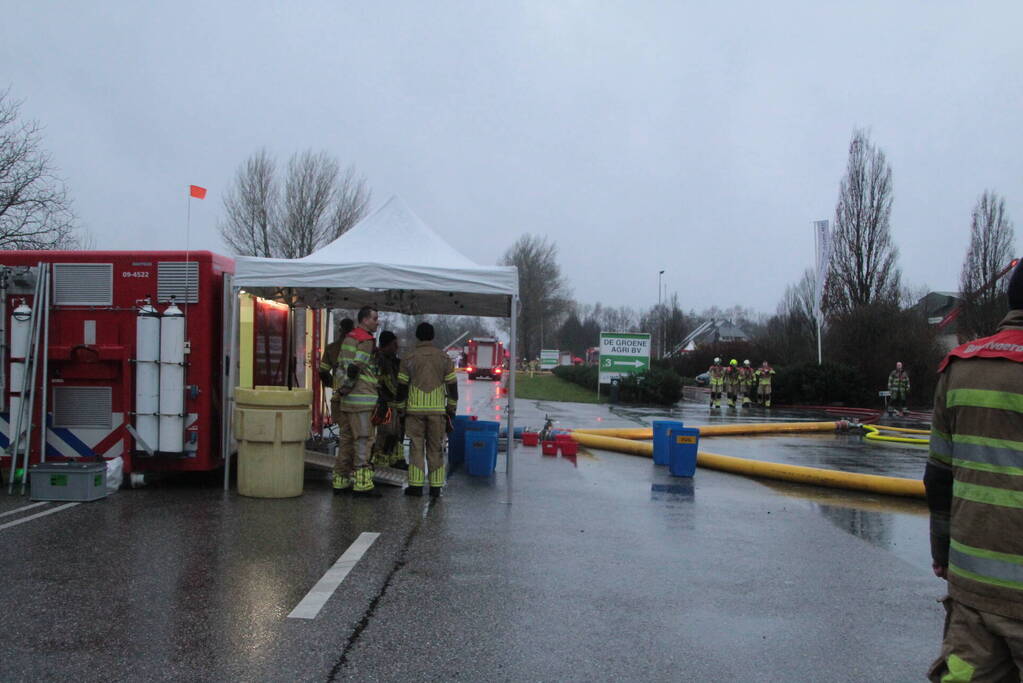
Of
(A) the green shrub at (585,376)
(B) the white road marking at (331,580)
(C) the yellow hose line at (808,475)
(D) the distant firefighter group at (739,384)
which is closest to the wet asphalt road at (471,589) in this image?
(B) the white road marking at (331,580)

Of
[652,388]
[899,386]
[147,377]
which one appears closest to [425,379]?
[147,377]

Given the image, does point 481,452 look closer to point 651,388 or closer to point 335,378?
point 335,378

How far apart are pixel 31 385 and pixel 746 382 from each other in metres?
26.0

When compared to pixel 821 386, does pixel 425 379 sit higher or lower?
higher

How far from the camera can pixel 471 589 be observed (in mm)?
5449

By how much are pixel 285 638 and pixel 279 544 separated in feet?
6.94

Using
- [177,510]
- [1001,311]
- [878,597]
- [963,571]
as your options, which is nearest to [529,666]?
[963,571]

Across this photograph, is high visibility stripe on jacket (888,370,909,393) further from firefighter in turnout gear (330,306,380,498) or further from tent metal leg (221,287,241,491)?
tent metal leg (221,287,241,491)

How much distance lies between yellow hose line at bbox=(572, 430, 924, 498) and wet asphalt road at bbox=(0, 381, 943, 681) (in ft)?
1.53

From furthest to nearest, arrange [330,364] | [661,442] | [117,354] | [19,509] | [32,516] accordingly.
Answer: [661,442] → [330,364] → [117,354] → [19,509] → [32,516]

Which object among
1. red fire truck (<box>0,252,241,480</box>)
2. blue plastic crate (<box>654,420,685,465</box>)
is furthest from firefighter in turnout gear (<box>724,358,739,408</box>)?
red fire truck (<box>0,252,241,480</box>)

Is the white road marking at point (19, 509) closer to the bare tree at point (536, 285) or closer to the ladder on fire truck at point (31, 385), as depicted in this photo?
the ladder on fire truck at point (31, 385)

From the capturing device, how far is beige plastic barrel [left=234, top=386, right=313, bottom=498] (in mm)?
8117

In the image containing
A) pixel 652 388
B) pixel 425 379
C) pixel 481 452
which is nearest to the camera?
pixel 425 379
